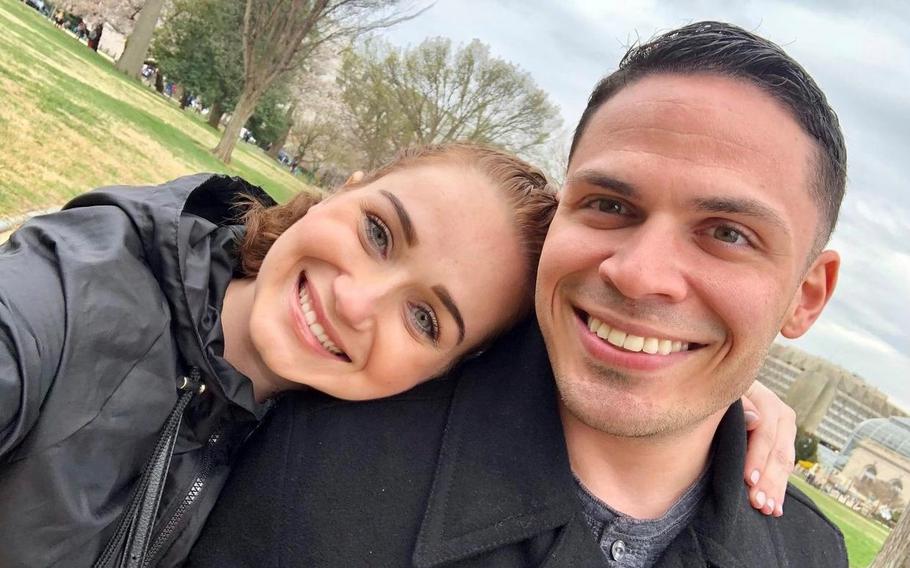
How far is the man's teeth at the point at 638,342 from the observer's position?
6.12 ft

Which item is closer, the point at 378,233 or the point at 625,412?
the point at 625,412

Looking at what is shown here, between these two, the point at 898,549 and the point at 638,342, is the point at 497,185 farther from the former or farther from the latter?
the point at 898,549

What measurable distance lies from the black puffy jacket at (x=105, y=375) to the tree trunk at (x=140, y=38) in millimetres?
28341

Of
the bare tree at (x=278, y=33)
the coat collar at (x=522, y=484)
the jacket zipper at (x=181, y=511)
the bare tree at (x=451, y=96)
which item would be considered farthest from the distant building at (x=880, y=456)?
the jacket zipper at (x=181, y=511)

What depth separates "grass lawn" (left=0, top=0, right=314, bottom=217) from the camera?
646 cm

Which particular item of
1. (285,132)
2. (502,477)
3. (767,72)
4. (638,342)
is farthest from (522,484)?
(285,132)

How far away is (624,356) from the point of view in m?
1.89

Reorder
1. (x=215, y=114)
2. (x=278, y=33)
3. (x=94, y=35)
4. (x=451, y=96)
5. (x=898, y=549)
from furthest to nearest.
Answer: (x=94, y=35) → (x=215, y=114) → (x=451, y=96) → (x=278, y=33) → (x=898, y=549)

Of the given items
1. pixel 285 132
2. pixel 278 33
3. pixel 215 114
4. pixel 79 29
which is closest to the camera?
pixel 278 33

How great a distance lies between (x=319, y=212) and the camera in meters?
2.21

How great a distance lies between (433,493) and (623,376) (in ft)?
2.03

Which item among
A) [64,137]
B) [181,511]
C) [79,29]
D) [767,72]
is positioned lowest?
[64,137]

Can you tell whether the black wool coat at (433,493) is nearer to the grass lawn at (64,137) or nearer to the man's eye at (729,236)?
the man's eye at (729,236)

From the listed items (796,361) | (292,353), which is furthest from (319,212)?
(796,361)
